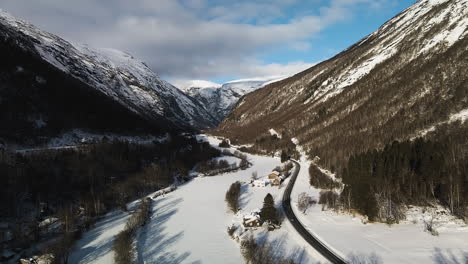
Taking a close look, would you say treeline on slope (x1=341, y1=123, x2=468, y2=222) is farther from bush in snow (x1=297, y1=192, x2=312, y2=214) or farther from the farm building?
the farm building

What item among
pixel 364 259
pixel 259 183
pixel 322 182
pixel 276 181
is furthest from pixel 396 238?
pixel 259 183

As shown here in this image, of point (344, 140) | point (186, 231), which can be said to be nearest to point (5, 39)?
point (186, 231)

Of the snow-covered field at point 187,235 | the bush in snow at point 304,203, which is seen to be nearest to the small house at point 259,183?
the snow-covered field at point 187,235

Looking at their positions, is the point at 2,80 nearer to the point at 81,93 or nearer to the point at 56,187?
the point at 81,93

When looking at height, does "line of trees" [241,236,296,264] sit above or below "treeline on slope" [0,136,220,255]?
below

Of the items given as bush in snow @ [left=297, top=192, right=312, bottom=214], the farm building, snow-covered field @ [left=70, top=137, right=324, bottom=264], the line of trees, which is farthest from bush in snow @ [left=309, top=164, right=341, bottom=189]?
the line of trees

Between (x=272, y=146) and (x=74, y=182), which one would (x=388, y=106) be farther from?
(x=74, y=182)

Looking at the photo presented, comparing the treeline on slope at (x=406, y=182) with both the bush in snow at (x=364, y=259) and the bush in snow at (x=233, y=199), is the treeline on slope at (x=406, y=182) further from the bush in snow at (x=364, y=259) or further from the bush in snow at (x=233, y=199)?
the bush in snow at (x=233, y=199)
